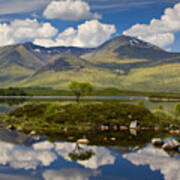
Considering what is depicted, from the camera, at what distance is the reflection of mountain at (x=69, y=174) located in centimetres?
4325

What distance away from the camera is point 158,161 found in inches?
2099

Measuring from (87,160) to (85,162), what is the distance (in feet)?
4.09

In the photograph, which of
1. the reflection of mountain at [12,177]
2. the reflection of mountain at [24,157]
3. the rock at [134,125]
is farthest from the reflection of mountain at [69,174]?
the rock at [134,125]

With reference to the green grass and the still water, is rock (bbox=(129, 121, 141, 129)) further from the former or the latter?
the still water

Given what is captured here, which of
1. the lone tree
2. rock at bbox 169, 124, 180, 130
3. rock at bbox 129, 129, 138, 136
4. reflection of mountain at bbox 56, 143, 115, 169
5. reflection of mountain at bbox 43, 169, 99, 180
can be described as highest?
the lone tree

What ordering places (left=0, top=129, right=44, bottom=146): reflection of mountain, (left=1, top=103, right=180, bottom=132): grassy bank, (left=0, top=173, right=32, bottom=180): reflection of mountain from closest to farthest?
(left=0, top=173, right=32, bottom=180): reflection of mountain
(left=0, top=129, right=44, bottom=146): reflection of mountain
(left=1, top=103, right=180, bottom=132): grassy bank

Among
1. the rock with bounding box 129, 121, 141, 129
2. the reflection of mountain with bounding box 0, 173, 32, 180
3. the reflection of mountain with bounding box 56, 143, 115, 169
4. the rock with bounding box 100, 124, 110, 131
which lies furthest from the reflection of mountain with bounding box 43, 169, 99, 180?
the rock with bounding box 129, 121, 141, 129

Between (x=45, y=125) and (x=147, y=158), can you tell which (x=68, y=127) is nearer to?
(x=45, y=125)

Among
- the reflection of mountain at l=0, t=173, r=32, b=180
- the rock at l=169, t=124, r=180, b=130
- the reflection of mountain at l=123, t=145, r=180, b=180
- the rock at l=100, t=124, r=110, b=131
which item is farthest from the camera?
the rock at l=169, t=124, r=180, b=130

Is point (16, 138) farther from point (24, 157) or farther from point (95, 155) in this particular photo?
point (95, 155)

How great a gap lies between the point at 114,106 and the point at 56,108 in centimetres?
2266

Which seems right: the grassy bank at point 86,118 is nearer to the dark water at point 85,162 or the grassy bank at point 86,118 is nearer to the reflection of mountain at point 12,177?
the dark water at point 85,162

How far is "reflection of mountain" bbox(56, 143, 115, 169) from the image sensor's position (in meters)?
51.5

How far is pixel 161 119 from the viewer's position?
102 m
